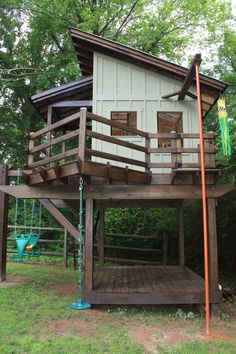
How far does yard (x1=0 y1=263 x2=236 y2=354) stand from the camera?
486cm

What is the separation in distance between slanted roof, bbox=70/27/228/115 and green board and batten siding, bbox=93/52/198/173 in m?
0.17

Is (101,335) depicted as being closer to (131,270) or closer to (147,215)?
(131,270)

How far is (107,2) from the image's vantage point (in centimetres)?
1889

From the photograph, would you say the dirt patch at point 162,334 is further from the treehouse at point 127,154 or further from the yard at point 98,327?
the treehouse at point 127,154

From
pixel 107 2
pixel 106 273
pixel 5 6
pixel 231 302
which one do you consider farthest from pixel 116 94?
pixel 5 6

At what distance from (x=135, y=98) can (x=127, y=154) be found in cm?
161

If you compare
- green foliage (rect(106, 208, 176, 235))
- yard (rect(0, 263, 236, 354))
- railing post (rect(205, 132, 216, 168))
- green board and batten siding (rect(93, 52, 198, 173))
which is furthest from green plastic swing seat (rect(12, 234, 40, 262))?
railing post (rect(205, 132, 216, 168))

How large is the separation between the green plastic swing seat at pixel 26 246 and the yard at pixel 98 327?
365 cm

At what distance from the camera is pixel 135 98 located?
921 centimetres

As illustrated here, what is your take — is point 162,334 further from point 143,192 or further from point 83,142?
point 83,142

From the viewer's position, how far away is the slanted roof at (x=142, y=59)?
29.3 ft

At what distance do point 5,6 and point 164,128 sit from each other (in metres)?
16.1

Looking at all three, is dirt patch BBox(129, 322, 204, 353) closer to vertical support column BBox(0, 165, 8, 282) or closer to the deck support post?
the deck support post

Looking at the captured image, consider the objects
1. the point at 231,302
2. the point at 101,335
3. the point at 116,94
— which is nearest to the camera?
the point at 101,335
